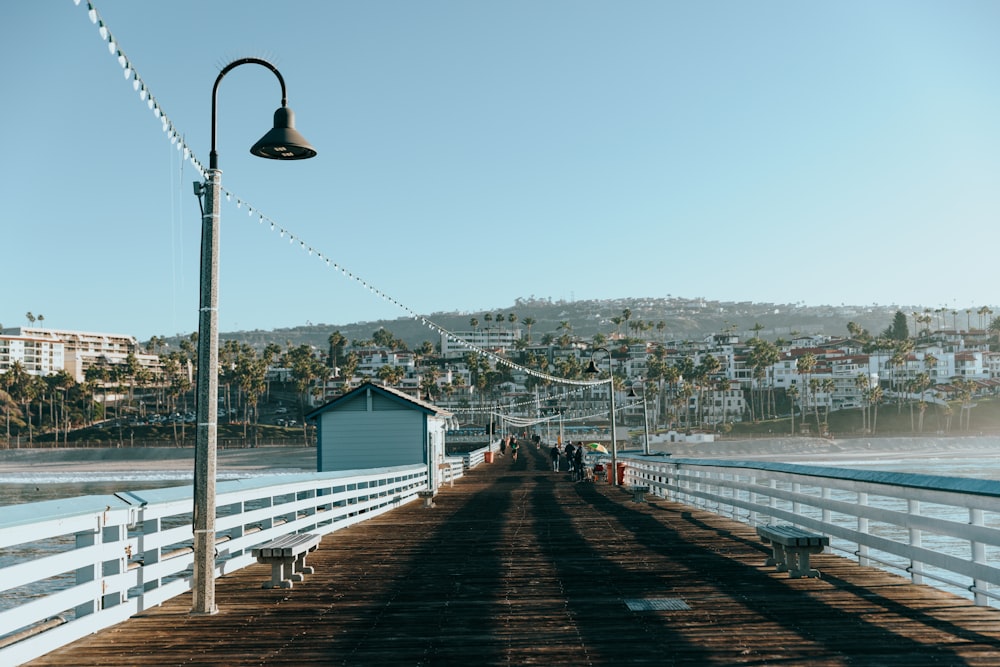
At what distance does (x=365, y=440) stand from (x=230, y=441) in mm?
151239

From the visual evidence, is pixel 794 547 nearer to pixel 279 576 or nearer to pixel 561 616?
pixel 561 616

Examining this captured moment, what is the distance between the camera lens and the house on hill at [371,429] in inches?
1250

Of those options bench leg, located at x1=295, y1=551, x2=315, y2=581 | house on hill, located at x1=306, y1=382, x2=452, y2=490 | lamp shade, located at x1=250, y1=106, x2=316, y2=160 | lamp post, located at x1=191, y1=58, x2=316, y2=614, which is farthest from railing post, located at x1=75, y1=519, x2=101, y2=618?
house on hill, located at x1=306, y1=382, x2=452, y2=490

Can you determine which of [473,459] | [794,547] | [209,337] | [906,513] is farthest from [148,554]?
[473,459]

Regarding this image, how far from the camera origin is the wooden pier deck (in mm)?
7672

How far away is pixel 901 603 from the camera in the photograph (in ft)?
32.2

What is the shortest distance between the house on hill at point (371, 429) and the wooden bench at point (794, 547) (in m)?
20.5

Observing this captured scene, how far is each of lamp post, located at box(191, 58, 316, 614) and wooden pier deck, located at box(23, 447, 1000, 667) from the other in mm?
550

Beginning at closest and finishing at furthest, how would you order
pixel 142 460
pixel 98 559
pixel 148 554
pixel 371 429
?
pixel 98 559 → pixel 148 554 → pixel 371 429 → pixel 142 460

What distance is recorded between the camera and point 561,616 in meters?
9.39

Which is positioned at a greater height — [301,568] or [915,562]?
[915,562]

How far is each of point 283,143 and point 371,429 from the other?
2279 centimetres

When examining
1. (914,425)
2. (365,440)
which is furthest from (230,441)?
(365,440)

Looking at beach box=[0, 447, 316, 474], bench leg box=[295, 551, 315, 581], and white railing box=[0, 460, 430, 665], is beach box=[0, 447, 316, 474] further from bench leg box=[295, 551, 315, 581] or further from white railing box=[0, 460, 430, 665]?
white railing box=[0, 460, 430, 665]
